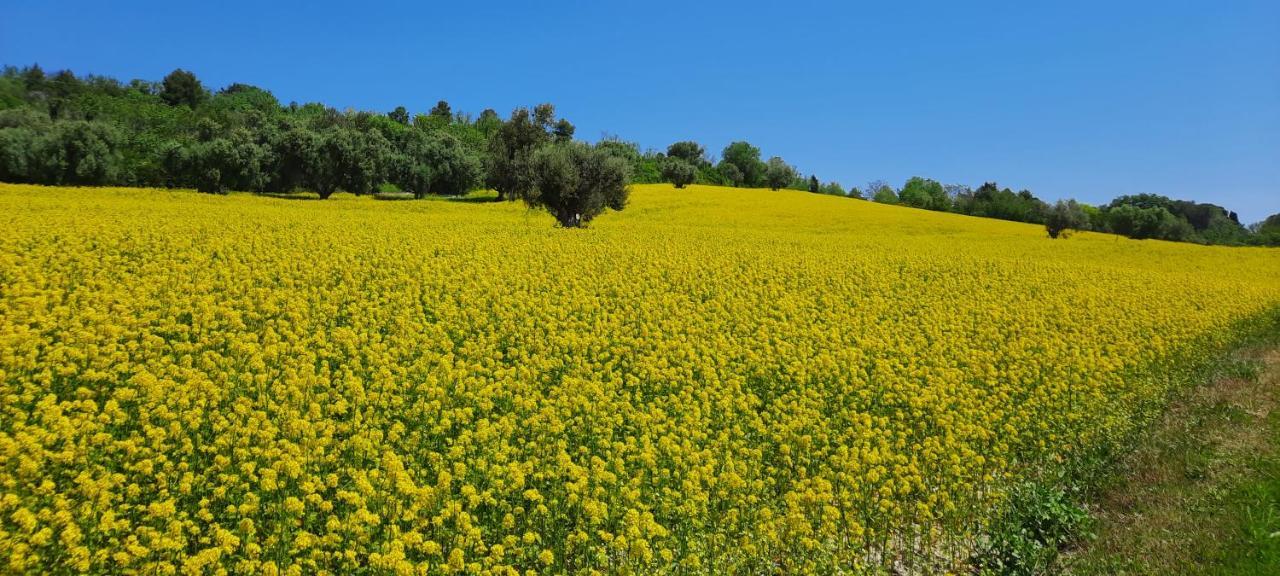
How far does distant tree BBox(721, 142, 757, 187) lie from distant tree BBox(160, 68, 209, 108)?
3937 inches

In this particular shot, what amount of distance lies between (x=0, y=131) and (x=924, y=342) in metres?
67.2

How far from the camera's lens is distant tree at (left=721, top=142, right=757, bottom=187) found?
106 meters

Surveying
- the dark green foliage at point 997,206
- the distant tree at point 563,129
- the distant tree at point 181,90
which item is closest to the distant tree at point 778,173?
the dark green foliage at point 997,206

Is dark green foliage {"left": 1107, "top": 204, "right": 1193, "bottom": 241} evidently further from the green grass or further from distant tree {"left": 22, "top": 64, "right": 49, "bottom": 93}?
distant tree {"left": 22, "top": 64, "right": 49, "bottom": 93}

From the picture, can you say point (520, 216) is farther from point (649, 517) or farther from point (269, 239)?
point (649, 517)

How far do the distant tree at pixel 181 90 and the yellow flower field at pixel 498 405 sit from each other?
13015 cm

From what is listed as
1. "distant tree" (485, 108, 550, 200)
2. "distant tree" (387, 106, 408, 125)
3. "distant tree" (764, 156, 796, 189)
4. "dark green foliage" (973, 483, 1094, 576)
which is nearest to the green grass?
"dark green foliage" (973, 483, 1094, 576)

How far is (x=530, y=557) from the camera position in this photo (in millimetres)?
5586

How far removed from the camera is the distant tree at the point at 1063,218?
51781 mm

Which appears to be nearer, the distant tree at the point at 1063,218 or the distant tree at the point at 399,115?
the distant tree at the point at 1063,218

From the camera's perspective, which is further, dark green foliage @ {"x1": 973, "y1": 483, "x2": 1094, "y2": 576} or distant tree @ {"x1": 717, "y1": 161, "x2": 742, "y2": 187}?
distant tree @ {"x1": 717, "y1": 161, "x2": 742, "y2": 187}

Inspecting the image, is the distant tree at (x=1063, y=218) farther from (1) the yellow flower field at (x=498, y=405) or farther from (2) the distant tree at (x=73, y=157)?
(2) the distant tree at (x=73, y=157)

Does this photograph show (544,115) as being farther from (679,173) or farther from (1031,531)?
(1031,531)

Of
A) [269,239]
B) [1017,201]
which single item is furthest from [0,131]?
[1017,201]
